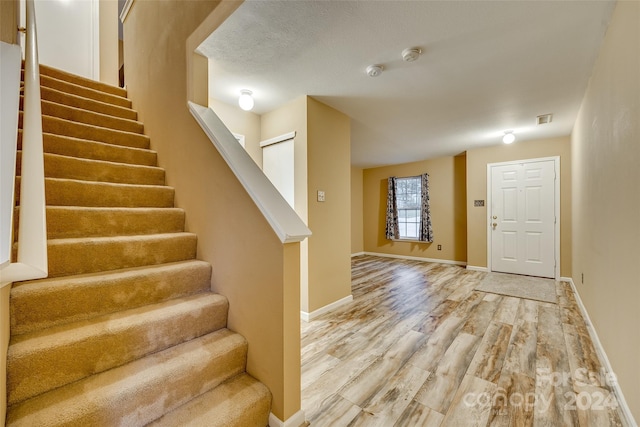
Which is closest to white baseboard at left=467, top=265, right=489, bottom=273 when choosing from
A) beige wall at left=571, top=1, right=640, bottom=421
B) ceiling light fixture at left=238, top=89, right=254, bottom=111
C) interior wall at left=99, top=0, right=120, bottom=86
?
beige wall at left=571, top=1, right=640, bottom=421

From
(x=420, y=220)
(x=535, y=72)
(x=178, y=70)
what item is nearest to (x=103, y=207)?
(x=178, y=70)

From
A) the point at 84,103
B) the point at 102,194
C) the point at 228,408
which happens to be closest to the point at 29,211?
the point at 228,408

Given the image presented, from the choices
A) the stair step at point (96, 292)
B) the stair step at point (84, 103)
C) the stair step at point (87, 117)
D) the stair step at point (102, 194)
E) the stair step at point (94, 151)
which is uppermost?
the stair step at point (84, 103)

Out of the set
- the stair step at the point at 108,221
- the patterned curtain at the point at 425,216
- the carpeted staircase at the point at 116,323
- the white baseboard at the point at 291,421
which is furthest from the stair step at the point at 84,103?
the patterned curtain at the point at 425,216

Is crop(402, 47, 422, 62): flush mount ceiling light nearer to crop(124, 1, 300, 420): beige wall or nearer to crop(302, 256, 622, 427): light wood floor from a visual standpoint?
crop(124, 1, 300, 420): beige wall

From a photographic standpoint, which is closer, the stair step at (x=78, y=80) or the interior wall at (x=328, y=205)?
the stair step at (x=78, y=80)

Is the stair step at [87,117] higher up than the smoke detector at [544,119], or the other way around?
the smoke detector at [544,119]

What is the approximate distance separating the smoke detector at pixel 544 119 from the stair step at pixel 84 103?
4.87m

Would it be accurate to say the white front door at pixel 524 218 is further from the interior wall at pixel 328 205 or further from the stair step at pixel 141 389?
the stair step at pixel 141 389

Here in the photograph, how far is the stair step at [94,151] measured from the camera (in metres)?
1.95

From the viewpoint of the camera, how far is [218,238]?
170 cm

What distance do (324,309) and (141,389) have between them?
6.79ft

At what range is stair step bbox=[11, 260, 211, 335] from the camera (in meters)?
1.16

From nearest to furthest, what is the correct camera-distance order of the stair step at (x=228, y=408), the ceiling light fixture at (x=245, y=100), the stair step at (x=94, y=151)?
1. the stair step at (x=228, y=408)
2. the stair step at (x=94, y=151)
3. the ceiling light fixture at (x=245, y=100)
